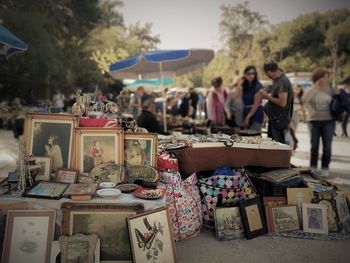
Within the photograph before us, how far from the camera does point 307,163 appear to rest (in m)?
6.55

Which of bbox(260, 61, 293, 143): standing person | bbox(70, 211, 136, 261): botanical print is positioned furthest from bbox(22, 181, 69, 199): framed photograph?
bbox(260, 61, 293, 143): standing person

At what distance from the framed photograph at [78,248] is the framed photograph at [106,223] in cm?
11

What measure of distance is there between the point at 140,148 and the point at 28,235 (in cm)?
119

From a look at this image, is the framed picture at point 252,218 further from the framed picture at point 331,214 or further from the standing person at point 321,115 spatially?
the standing person at point 321,115

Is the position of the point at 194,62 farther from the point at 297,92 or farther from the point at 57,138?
Answer: the point at 57,138

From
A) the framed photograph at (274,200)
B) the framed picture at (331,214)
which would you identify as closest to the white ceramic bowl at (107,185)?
the framed photograph at (274,200)

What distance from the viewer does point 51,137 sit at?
10.0 feet

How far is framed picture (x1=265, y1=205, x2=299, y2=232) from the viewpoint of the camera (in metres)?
3.34

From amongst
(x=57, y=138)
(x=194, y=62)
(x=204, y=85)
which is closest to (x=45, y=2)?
(x=194, y=62)

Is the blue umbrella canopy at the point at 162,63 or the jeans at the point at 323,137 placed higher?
the blue umbrella canopy at the point at 162,63

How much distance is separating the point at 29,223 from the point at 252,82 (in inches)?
161

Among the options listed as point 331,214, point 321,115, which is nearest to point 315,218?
point 331,214

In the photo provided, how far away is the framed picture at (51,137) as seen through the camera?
3.04 metres

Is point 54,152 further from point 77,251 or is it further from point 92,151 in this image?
point 77,251
